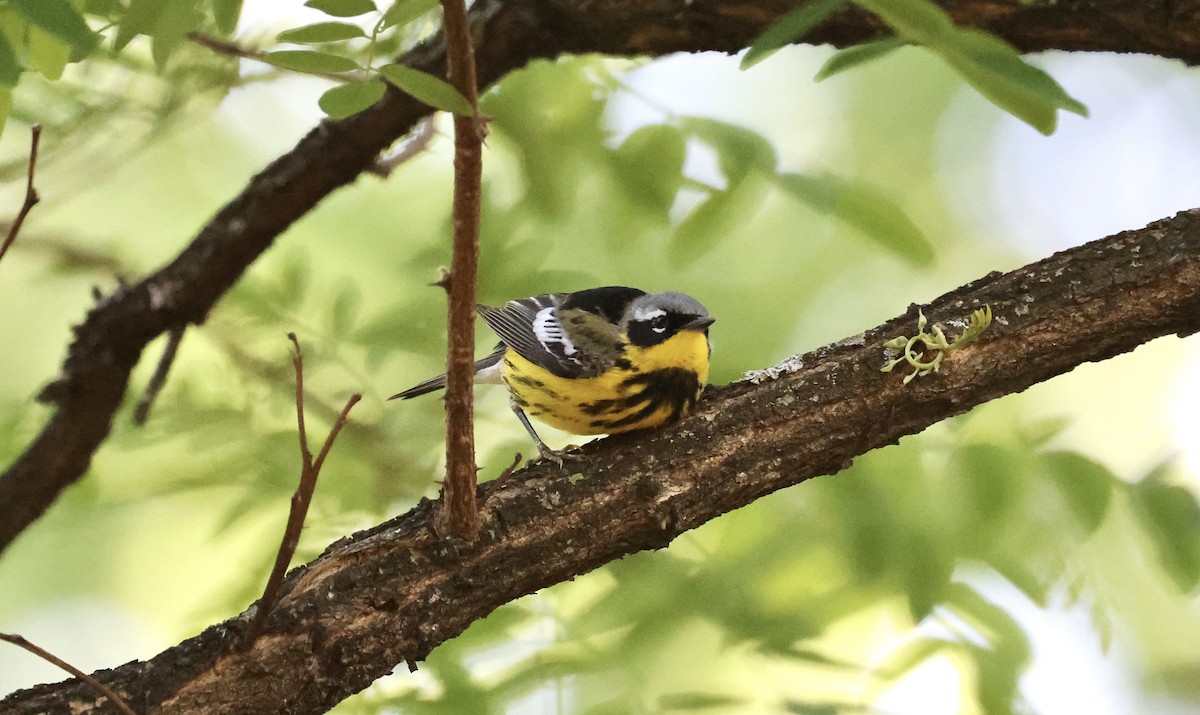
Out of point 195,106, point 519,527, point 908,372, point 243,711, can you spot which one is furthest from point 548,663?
point 195,106

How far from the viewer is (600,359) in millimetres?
2629

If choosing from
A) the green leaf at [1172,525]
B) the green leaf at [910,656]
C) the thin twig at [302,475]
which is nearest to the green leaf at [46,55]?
the thin twig at [302,475]

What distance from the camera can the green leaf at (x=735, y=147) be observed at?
7.67 ft

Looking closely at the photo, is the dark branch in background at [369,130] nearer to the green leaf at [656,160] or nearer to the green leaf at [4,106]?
the green leaf at [656,160]

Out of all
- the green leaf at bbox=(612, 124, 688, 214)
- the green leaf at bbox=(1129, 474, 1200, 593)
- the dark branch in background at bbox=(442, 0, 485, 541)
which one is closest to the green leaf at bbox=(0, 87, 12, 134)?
the dark branch in background at bbox=(442, 0, 485, 541)

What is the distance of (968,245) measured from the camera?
4.34m

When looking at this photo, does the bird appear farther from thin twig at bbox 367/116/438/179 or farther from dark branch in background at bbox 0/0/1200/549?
dark branch in background at bbox 0/0/1200/549

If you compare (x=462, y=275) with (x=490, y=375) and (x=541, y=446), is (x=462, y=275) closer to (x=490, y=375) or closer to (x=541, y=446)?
(x=541, y=446)

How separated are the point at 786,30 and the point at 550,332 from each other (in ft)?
4.56

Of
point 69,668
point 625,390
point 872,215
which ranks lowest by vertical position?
point 69,668

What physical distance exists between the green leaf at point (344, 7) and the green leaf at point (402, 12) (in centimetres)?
3

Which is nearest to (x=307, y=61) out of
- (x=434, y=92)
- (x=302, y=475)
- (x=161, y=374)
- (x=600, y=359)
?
(x=434, y=92)

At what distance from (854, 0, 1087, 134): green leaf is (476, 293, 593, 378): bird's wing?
59.7 inches

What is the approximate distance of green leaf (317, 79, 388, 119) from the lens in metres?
1.39
